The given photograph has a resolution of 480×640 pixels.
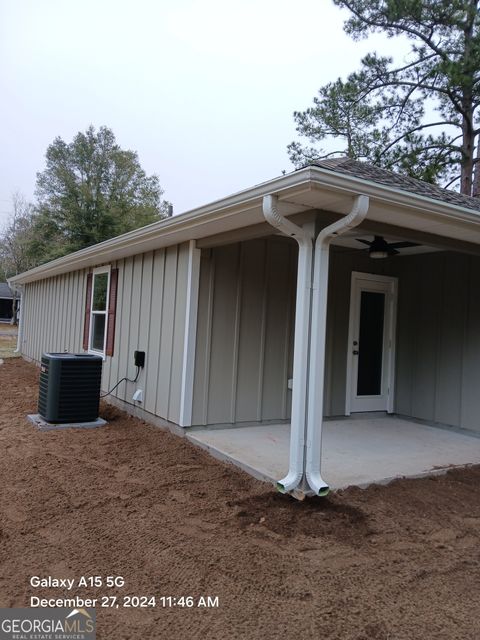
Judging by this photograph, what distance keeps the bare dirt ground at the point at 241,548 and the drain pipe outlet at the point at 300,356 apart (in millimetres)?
215

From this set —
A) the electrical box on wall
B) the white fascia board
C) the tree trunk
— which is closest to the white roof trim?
the white fascia board

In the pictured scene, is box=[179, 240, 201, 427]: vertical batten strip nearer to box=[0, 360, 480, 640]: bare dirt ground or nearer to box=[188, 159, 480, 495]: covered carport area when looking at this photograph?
box=[188, 159, 480, 495]: covered carport area

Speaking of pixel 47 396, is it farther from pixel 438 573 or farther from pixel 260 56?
pixel 260 56

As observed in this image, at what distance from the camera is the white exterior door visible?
5.98 meters

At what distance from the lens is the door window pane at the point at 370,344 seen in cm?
607

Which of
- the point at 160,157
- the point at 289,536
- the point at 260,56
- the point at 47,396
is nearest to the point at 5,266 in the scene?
the point at 160,157

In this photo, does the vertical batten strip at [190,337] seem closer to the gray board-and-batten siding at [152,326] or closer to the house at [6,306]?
the gray board-and-batten siding at [152,326]

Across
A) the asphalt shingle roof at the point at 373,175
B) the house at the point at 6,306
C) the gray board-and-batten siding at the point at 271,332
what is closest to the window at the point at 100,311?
the gray board-and-batten siding at the point at 271,332

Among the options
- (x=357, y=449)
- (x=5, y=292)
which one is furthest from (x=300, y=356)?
(x=5, y=292)

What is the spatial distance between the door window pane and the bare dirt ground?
207 cm

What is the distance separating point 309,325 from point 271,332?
2019 mm

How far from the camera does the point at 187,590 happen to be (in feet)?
7.48

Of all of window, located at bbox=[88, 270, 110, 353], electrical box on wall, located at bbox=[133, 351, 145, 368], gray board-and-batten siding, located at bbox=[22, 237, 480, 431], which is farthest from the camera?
window, located at bbox=[88, 270, 110, 353]

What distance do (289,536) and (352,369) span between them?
11.0 feet
